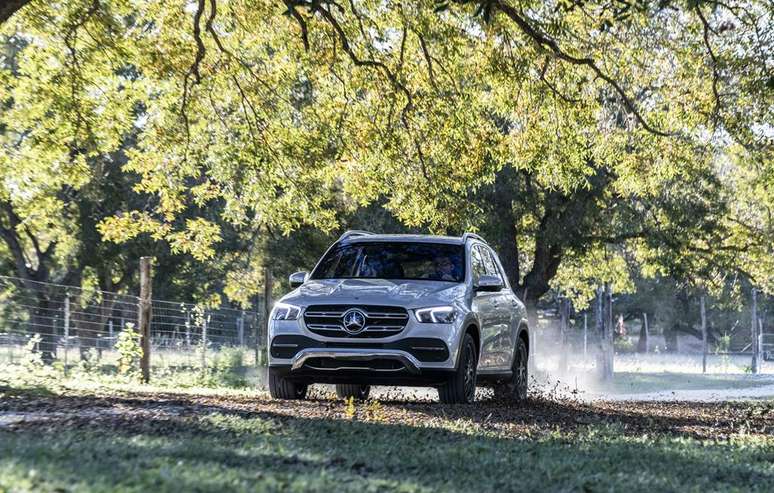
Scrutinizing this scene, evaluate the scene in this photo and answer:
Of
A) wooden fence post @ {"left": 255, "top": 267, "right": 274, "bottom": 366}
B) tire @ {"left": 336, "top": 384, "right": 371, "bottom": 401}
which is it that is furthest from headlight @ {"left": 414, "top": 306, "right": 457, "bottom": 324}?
wooden fence post @ {"left": 255, "top": 267, "right": 274, "bottom": 366}

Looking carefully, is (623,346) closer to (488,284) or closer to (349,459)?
(488,284)

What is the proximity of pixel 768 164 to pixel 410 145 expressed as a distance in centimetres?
690

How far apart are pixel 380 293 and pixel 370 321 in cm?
35

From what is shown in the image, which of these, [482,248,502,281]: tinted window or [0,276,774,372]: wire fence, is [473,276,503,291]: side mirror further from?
[0,276,774,372]: wire fence

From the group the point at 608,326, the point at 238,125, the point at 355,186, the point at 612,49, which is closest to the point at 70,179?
the point at 238,125

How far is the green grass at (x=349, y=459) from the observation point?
6531 mm

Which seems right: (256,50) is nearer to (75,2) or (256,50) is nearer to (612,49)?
(75,2)

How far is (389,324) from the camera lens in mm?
12953

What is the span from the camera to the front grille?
12930mm

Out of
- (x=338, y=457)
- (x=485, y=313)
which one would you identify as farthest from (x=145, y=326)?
(x=338, y=457)

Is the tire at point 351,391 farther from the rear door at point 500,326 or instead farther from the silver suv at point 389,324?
the silver suv at point 389,324

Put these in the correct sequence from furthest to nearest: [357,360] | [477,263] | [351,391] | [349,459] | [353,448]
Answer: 1. [351,391]
2. [477,263]
3. [357,360]
4. [353,448]
5. [349,459]

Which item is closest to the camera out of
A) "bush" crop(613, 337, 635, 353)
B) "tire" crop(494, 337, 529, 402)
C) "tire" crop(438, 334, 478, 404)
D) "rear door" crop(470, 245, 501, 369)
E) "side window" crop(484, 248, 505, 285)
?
"tire" crop(438, 334, 478, 404)

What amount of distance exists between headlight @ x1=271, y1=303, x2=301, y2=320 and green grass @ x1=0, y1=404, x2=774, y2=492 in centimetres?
264
